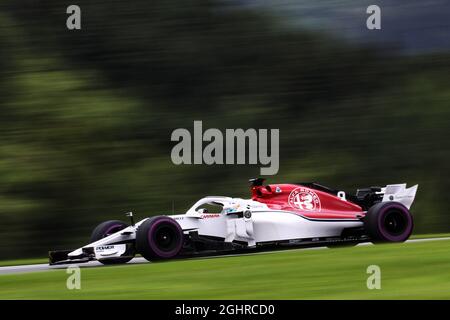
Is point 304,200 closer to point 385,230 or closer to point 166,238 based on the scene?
point 385,230

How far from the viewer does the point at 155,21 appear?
25.4 metres

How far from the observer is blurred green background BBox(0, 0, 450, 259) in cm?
2195

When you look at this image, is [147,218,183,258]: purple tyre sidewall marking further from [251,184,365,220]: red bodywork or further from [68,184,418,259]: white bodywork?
[251,184,365,220]: red bodywork

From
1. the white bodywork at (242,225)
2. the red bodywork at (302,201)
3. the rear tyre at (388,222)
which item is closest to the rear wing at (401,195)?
the rear tyre at (388,222)

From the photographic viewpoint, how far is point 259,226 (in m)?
12.1

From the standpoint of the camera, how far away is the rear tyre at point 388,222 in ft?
41.1

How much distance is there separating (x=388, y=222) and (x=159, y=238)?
143 inches

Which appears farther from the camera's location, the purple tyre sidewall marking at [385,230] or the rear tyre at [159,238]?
the purple tyre sidewall marking at [385,230]

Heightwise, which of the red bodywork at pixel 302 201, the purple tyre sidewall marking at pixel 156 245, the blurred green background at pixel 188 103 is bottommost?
the purple tyre sidewall marking at pixel 156 245

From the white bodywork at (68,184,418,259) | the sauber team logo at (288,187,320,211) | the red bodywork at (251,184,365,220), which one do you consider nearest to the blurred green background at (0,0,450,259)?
the red bodywork at (251,184,365,220)

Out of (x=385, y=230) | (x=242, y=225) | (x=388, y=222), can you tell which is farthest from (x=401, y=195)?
(x=242, y=225)

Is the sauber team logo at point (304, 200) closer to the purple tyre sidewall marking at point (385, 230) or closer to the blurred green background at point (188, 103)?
the purple tyre sidewall marking at point (385, 230)
